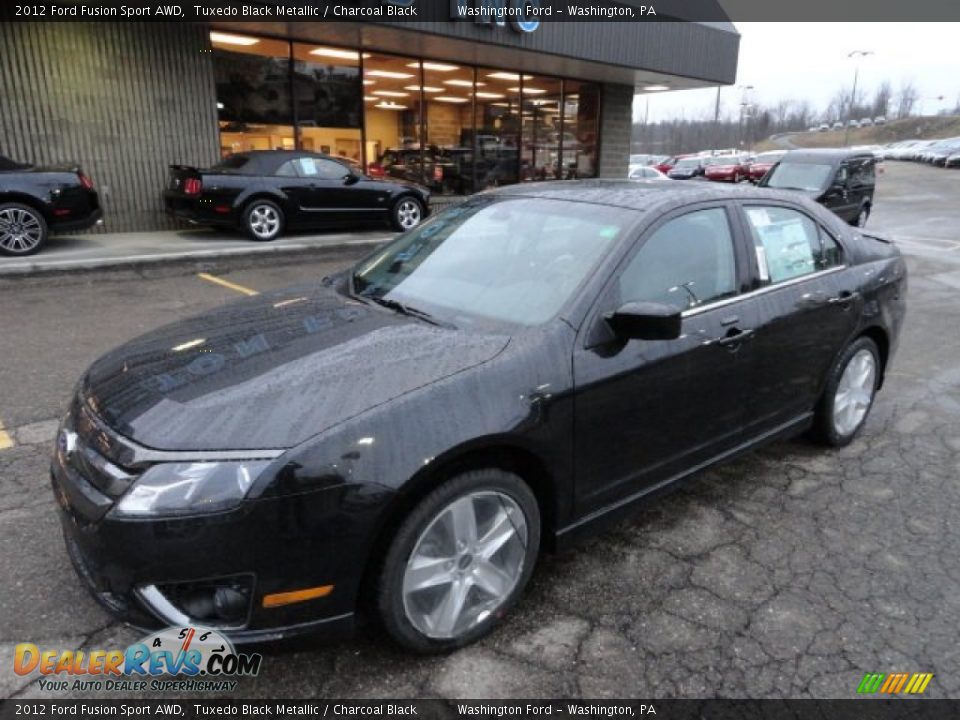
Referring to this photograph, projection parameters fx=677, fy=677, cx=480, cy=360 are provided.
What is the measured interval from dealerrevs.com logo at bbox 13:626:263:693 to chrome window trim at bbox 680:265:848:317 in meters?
2.11

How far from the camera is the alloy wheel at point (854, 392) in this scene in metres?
3.98

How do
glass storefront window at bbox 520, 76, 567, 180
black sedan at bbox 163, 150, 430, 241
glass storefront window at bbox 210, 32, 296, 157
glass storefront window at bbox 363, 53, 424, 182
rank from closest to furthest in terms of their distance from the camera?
black sedan at bbox 163, 150, 430, 241 < glass storefront window at bbox 210, 32, 296, 157 < glass storefront window at bbox 363, 53, 424, 182 < glass storefront window at bbox 520, 76, 567, 180

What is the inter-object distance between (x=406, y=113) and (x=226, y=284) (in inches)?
345

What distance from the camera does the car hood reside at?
203 centimetres

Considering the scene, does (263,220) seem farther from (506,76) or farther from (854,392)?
(854,392)

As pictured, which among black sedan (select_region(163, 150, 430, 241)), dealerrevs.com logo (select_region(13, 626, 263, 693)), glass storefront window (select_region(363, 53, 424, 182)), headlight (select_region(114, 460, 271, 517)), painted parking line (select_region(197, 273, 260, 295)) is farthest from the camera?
glass storefront window (select_region(363, 53, 424, 182))

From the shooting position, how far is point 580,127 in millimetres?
19016

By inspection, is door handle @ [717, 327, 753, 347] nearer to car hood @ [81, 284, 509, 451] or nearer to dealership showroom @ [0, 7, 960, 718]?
dealership showroom @ [0, 7, 960, 718]

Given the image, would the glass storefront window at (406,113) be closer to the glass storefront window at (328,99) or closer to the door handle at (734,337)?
the glass storefront window at (328,99)

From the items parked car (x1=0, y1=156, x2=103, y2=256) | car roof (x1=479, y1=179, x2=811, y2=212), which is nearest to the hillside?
parked car (x1=0, y1=156, x2=103, y2=256)

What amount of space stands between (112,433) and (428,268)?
5.04 feet

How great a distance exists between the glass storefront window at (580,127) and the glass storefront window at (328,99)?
6.48 metres

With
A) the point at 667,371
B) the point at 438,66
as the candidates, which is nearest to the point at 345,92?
the point at 438,66

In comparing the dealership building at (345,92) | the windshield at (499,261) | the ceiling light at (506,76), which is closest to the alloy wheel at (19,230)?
the dealership building at (345,92)
